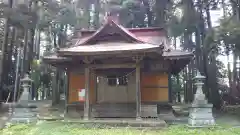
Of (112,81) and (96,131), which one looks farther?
(112,81)

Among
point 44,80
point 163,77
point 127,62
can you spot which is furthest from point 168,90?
point 44,80

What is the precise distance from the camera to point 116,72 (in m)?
11.9

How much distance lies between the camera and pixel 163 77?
11352 mm

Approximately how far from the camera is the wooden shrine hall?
386 inches

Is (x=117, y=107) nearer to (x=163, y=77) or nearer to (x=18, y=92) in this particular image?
(x=163, y=77)

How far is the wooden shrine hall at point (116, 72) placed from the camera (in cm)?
980

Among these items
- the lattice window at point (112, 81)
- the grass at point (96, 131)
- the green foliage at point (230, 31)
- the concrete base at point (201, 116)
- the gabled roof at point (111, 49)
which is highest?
the green foliage at point (230, 31)

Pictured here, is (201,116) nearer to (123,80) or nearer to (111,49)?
(123,80)

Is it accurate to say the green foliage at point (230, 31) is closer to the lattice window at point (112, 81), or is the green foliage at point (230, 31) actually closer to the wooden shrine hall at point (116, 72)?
the wooden shrine hall at point (116, 72)

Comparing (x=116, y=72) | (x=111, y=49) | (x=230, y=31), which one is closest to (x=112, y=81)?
(x=116, y=72)

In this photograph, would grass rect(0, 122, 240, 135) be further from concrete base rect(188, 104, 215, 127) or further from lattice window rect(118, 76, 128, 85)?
lattice window rect(118, 76, 128, 85)

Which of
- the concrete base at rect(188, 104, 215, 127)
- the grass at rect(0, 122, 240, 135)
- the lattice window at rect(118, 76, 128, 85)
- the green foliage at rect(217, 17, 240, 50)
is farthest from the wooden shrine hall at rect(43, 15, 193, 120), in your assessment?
the green foliage at rect(217, 17, 240, 50)

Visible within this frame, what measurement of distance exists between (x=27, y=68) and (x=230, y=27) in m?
14.7

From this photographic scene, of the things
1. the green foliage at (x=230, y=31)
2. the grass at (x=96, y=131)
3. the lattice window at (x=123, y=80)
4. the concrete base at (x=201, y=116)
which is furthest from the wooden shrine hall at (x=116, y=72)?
the green foliage at (x=230, y=31)
